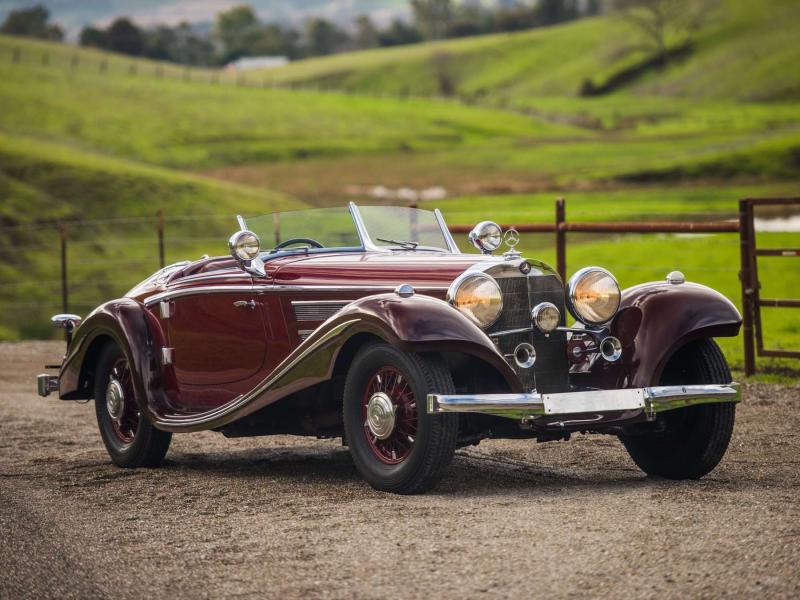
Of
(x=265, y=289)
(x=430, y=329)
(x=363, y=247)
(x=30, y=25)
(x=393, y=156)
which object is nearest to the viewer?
(x=430, y=329)

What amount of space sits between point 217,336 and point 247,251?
694mm

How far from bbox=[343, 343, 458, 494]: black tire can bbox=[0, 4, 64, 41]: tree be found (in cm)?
16060

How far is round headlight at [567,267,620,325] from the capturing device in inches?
298

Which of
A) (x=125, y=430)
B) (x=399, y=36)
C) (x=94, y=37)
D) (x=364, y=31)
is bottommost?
(x=125, y=430)

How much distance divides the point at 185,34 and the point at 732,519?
7040 inches

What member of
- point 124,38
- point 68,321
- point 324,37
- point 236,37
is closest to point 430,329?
point 68,321

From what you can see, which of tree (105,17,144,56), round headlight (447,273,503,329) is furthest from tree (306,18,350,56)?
round headlight (447,273,503,329)

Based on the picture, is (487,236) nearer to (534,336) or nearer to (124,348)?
(534,336)

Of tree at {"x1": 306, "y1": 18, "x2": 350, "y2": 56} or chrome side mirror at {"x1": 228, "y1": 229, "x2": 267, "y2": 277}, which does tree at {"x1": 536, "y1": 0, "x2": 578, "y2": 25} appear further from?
chrome side mirror at {"x1": 228, "y1": 229, "x2": 267, "y2": 277}

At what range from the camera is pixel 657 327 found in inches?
297

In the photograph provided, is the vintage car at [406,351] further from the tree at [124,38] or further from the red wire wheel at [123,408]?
the tree at [124,38]

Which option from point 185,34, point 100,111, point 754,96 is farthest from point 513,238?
point 185,34

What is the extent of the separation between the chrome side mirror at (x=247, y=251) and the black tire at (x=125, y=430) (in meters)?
1.30

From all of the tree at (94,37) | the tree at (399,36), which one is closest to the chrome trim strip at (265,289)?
the tree at (94,37)
